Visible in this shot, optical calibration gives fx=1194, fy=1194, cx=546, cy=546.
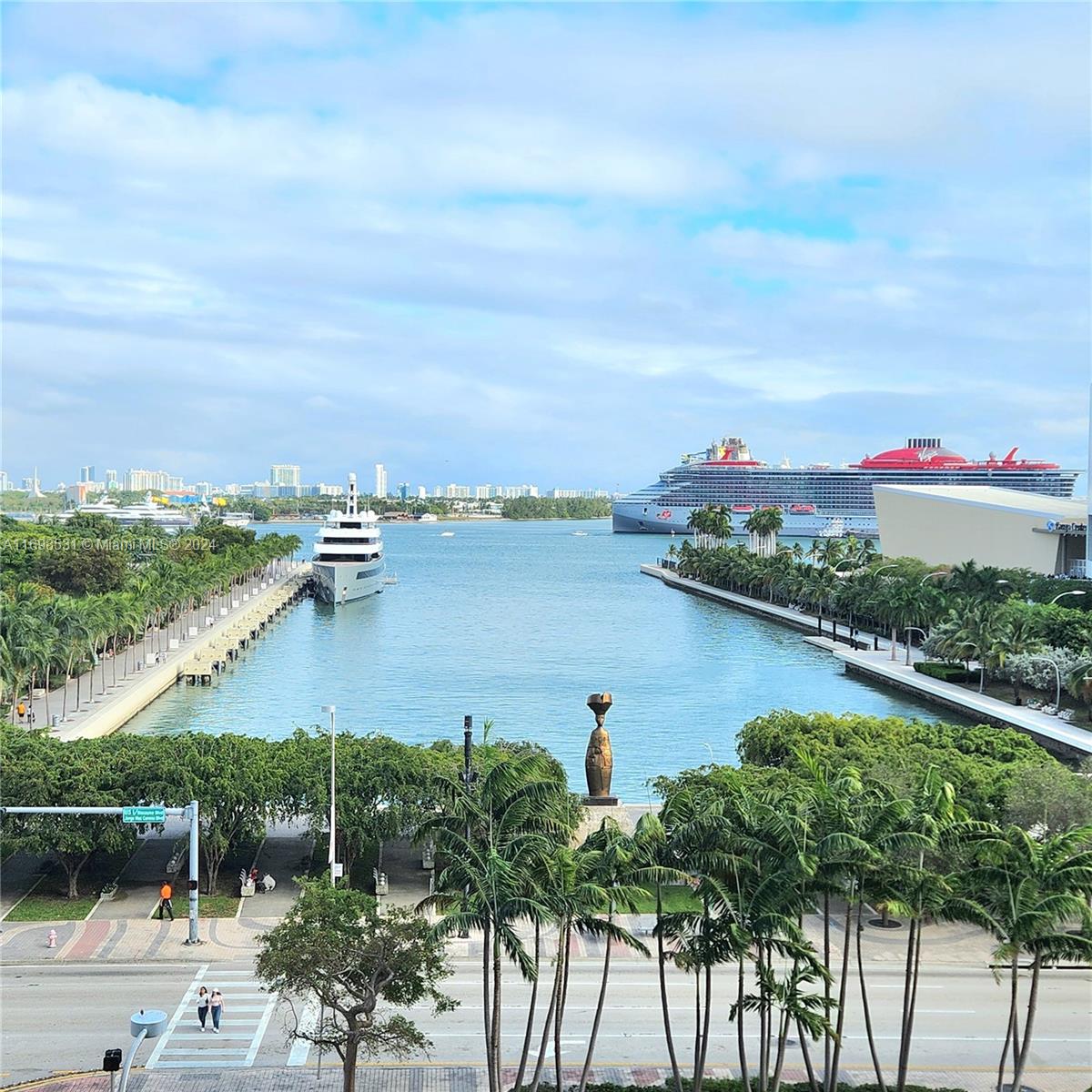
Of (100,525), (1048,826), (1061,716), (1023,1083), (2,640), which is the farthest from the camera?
(100,525)

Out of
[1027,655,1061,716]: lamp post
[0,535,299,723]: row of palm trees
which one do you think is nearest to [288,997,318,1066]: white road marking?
[0,535,299,723]: row of palm trees

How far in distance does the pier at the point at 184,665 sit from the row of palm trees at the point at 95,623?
2.70 feet

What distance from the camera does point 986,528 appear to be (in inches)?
3410

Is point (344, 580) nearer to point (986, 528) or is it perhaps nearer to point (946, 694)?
point (986, 528)

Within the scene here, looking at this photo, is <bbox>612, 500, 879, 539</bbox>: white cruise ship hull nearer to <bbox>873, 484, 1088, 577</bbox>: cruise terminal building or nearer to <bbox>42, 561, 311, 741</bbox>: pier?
<bbox>873, 484, 1088, 577</bbox>: cruise terminal building

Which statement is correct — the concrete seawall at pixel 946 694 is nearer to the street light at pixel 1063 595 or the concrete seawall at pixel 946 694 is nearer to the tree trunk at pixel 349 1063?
the street light at pixel 1063 595

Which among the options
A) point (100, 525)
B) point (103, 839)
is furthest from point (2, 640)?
point (100, 525)

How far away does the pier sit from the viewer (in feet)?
144

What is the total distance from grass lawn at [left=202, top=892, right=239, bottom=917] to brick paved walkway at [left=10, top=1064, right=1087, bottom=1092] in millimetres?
7319

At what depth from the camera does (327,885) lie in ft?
59.5

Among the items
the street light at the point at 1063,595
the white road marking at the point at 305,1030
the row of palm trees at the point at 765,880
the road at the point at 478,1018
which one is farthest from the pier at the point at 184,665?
the street light at the point at 1063,595

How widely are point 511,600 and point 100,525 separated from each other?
6438 centimetres

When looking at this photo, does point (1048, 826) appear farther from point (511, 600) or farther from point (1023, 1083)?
point (511, 600)

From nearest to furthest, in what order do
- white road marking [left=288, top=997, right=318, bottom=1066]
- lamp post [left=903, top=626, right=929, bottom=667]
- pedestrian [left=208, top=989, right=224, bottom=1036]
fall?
white road marking [left=288, top=997, right=318, bottom=1066], pedestrian [left=208, top=989, right=224, bottom=1036], lamp post [left=903, top=626, right=929, bottom=667]
